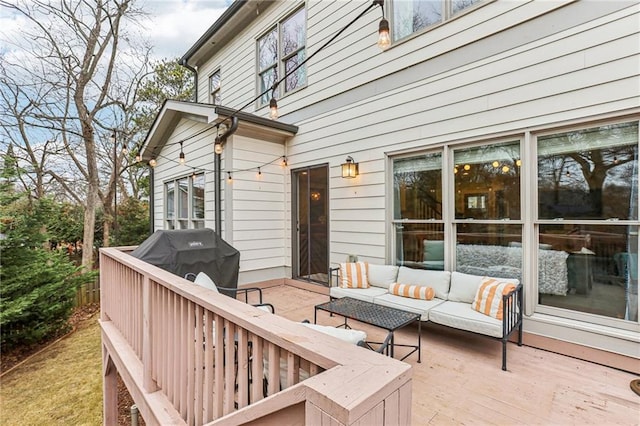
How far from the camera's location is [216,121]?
5.67m

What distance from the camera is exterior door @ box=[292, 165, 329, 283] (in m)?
5.86

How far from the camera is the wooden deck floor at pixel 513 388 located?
2225 millimetres

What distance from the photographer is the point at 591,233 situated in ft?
10.2

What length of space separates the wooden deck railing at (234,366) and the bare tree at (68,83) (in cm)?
728

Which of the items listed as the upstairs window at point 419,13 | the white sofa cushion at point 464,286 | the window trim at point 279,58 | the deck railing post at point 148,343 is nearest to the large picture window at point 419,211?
the white sofa cushion at point 464,286

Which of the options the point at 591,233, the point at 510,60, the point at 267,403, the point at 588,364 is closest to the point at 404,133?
the point at 510,60

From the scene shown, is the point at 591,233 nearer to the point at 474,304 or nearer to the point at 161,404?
the point at 474,304

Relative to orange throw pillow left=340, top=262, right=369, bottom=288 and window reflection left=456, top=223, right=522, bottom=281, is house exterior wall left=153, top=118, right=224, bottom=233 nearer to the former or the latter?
orange throw pillow left=340, top=262, right=369, bottom=288

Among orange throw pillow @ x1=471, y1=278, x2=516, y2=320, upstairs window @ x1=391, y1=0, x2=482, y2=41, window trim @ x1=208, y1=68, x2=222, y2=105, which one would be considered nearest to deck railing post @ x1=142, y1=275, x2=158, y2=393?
orange throw pillow @ x1=471, y1=278, x2=516, y2=320

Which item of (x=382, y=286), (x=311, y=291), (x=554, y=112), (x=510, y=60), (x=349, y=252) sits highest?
(x=510, y=60)

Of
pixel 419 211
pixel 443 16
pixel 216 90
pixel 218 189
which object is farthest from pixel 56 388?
pixel 216 90

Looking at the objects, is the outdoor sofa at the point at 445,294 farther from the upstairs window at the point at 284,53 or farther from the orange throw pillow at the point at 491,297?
the upstairs window at the point at 284,53

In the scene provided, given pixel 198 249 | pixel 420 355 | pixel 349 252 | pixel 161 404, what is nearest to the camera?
pixel 161 404

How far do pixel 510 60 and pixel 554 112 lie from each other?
85 cm
